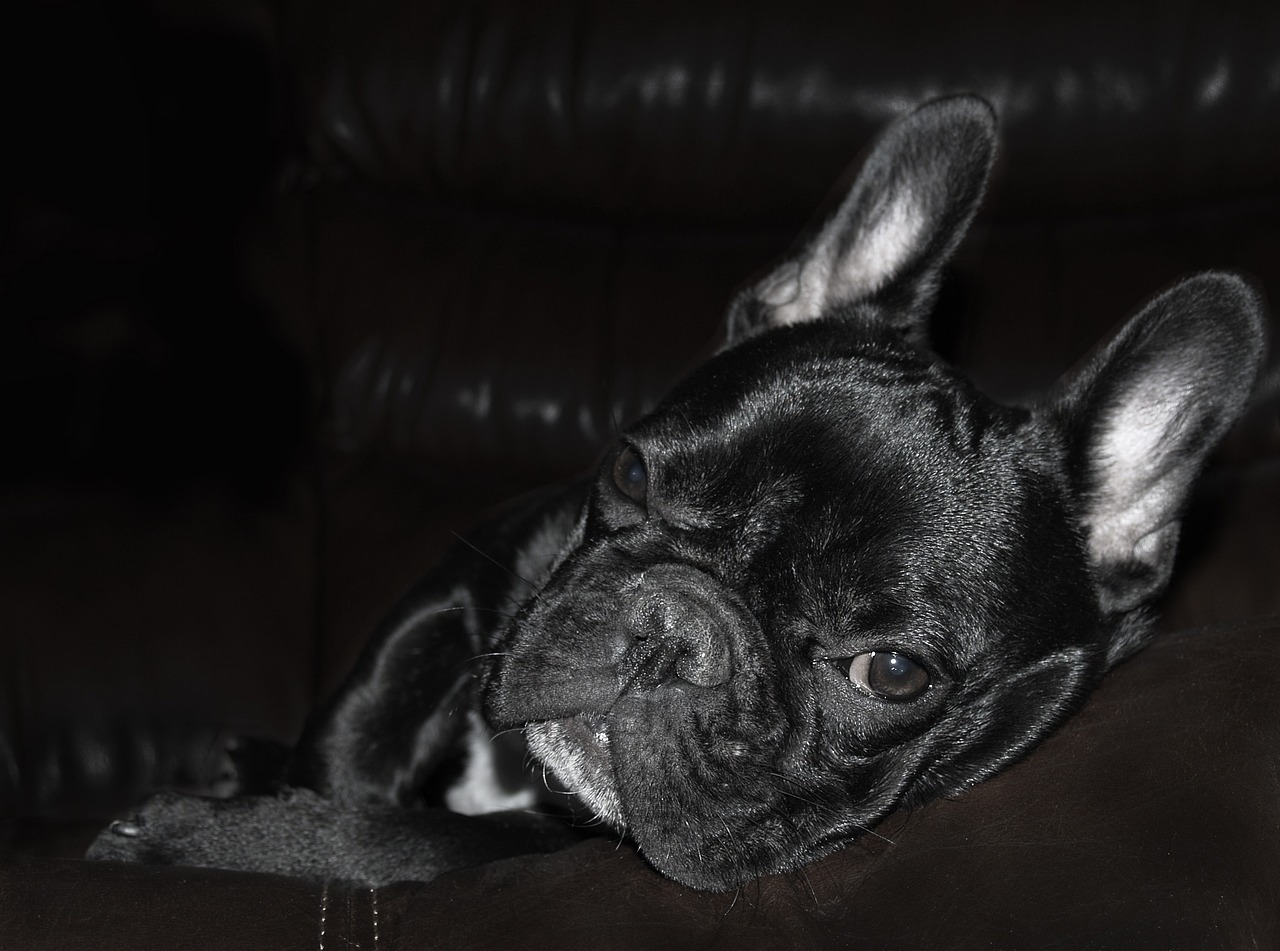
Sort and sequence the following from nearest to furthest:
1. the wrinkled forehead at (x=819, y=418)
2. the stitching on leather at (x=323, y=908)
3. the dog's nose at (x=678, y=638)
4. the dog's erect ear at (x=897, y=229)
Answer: the stitching on leather at (x=323, y=908), the dog's nose at (x=678, y=638), the wrinkled forehead at (x=819, y=418), the dog's erect ear at (x=897, y=229)

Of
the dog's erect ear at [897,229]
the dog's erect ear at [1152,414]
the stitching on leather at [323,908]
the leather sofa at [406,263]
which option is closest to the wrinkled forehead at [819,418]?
the dog's erect ear at [1152,414]

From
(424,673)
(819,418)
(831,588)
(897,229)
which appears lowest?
(424,673)

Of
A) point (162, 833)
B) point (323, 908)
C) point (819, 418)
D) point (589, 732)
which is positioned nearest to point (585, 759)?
point (589, 732)

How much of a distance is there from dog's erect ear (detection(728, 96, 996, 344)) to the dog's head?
0.06 meters

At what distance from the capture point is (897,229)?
6.73 feet

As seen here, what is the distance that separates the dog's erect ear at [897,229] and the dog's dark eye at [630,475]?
460mm

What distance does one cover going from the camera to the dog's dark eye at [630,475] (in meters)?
1.78

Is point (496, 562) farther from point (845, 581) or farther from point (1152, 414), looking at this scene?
point (1152, 414)

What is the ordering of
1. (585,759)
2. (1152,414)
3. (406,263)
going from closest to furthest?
(585,759) < (1152,414) < (406,263)

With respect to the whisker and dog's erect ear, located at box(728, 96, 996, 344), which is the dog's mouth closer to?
the whisker

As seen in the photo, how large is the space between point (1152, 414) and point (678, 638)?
2.69 ft

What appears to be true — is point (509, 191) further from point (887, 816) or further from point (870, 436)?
point (887, 816)

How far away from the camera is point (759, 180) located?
289 centimetres

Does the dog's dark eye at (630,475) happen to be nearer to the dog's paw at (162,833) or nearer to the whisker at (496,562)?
the whisker at (496,562)
